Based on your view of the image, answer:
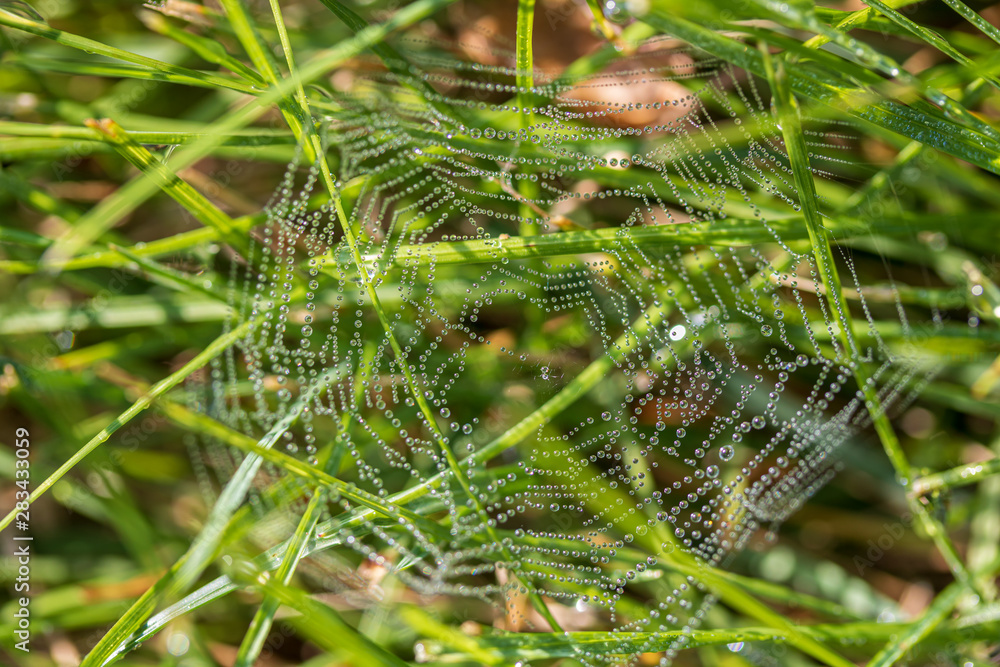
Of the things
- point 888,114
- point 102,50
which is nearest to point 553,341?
point 888,114

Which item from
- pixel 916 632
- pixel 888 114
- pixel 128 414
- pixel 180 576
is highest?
pixel 888 114

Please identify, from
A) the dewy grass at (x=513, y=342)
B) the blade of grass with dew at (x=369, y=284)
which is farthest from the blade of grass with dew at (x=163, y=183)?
the blade of grass with dew at (x=369, y=284)

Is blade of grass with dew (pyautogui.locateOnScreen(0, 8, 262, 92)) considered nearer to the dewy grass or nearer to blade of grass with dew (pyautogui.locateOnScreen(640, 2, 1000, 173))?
the dewy grass

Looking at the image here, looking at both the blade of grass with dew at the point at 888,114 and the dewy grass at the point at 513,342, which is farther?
the dewy grass at the point at 513,342

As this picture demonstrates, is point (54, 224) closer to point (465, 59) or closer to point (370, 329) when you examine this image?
point (370, 329)

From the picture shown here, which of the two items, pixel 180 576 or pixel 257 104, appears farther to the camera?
pixel 180 576

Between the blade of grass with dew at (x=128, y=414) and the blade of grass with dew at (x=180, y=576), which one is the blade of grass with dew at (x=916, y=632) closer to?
the blade of grass with dew at (x=180, y=576)

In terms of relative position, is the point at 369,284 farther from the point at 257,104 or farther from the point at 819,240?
the point at 819,240

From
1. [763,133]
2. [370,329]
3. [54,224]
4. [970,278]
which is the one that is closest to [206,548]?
[370,329]
